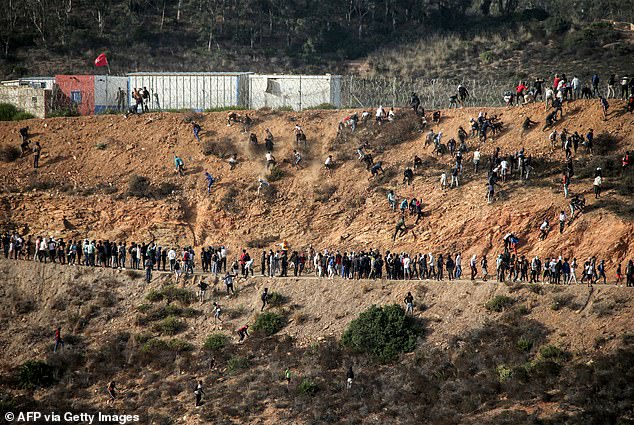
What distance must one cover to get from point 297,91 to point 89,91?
1319 centimetres

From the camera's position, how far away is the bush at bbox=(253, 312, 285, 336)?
4219 cm

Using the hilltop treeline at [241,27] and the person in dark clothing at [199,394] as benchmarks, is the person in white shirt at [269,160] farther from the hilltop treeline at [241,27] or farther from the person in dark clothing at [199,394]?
the hilltop treeline at [241,27]

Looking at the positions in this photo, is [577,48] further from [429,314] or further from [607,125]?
[429,314]

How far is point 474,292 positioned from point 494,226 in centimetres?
528

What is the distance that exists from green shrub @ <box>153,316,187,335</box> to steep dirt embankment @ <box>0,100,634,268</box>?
270 inches

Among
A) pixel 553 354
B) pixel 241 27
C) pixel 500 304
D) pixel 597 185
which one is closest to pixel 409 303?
pixel 500 304

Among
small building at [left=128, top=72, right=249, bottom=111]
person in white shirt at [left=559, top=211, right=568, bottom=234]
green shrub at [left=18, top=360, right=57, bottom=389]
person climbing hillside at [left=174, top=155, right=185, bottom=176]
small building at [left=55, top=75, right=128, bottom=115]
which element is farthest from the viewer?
small building at [left=55, top=75, right=128, bottom=115]

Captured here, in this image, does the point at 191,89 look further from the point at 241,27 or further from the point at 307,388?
the point at 307,388

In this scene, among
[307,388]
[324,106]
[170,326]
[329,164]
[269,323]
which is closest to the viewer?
[307,388]

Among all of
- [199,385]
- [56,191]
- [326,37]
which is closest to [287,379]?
[199,385]

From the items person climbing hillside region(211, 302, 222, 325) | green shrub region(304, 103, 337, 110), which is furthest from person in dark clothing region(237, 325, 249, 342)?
green shrub region(304, 103, 337, 110)

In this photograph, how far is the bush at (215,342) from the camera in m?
41.8

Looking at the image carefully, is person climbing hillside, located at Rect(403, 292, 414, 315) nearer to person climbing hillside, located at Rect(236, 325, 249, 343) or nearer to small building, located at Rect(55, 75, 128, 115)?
person climbing hillside, located at Rect(236, 325, 249, 343)

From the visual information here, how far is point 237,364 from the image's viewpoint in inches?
1587
